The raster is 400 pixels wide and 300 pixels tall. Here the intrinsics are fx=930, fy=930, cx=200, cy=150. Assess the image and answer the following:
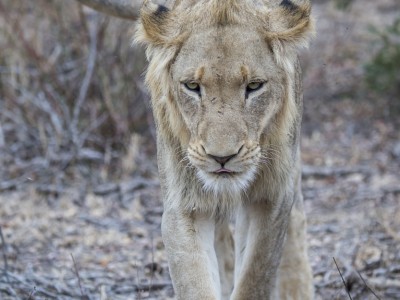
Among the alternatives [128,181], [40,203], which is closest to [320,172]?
[128,181]

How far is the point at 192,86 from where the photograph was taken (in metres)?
3.90

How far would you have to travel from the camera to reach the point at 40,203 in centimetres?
713

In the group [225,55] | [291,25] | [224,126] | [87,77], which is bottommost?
[87,77]

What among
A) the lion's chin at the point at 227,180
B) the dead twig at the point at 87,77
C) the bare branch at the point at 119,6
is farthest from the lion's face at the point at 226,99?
the dead twig at the point at 87,77

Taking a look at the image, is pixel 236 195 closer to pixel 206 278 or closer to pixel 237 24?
pixel 206 278

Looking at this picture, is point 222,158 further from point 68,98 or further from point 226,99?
point 68,98

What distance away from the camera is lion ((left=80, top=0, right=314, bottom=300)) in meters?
3.81

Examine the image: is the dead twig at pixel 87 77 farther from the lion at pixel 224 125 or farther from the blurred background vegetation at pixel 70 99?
the lion at pixel 224 125

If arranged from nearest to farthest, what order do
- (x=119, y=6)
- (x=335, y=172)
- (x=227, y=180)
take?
(x=227, y=180) → (x=119, y=6) → (x=335, y=172)

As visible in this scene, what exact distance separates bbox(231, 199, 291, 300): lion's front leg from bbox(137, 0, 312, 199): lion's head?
0.78 ft

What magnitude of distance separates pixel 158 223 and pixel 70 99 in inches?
75.2

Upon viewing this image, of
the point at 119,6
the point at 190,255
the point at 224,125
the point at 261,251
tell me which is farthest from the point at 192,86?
the point at 119,6

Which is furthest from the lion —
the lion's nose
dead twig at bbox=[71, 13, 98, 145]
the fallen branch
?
dead twig at bbox=[71, 13, 98, 145]

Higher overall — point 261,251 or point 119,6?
point 119,6
